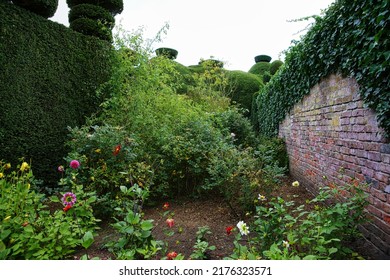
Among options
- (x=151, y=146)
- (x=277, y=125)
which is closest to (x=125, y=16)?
(x=151, y=146)

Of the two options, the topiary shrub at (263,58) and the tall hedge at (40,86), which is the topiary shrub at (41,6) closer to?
the tall hedge at (40,86)

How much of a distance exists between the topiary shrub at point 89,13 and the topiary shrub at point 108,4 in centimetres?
20

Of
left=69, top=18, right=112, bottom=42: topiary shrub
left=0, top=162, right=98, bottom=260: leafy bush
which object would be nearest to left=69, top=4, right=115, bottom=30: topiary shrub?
left=69, top=18, right=112, bottom=42: topiary shrub

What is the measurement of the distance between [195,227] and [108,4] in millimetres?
5409

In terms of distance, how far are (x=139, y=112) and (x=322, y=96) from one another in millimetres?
3242

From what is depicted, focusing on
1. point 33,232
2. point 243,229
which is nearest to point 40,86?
point 33,232

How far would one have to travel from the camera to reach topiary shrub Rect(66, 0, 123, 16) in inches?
227

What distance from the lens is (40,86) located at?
439 centimetres

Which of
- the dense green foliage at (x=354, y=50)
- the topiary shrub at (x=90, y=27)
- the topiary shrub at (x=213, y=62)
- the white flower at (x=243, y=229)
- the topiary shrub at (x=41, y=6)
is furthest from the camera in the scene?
the topiary shrub at (x=213, y=62)

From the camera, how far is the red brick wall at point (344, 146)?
7.36ft

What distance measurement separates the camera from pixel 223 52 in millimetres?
14383

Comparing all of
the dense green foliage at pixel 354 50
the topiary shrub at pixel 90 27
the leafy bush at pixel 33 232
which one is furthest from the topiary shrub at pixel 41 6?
the dense green foliage at pixel 354 50

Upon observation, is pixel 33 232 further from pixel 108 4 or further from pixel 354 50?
pixel 108 4
